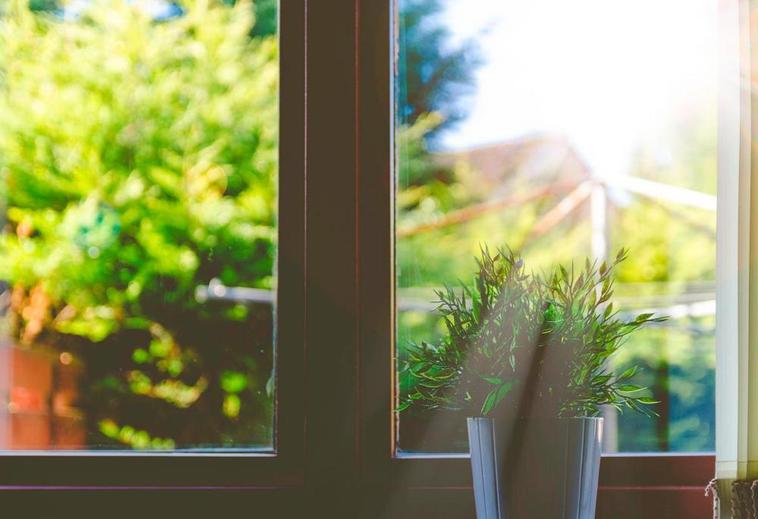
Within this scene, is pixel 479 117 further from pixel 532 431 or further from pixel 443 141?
pixel 532 431

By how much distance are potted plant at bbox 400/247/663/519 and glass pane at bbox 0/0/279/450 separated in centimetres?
53

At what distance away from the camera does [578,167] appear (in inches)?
58.9

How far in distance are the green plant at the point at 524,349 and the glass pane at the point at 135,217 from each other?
52 cm

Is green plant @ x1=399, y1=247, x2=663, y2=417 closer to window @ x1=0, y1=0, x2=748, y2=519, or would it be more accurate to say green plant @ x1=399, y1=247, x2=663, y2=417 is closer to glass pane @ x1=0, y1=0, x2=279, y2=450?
window @ x1=0, y1=0, x2=748, y2=519

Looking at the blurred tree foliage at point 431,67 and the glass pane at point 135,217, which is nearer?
the blurred tree foliage at point 431,67

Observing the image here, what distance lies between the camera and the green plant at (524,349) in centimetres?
93

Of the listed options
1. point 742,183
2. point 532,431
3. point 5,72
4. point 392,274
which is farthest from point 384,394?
point 5,72

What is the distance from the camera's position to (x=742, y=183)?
3.34 ft

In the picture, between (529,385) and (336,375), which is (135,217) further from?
(529,385)

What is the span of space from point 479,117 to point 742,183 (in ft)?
1.85

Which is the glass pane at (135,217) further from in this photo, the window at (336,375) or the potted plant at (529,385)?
the potted plant at (529,385)

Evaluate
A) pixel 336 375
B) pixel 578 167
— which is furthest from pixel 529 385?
pixel 578 167

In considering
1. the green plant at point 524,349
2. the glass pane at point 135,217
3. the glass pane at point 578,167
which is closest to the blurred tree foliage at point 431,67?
the glass pane at point 578,167

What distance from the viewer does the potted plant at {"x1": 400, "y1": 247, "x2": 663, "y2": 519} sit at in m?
0.91
